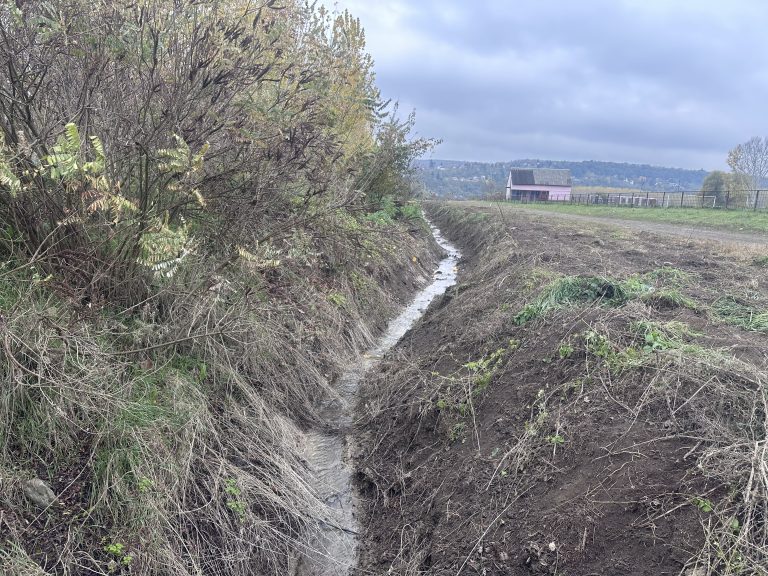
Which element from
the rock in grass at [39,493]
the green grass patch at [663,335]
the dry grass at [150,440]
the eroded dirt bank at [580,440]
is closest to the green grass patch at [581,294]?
the eroded dirt bank at [580,440]

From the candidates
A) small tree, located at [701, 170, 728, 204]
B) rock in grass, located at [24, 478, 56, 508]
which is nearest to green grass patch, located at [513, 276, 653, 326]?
rock in grass, located at [24, 478, 56, 508]

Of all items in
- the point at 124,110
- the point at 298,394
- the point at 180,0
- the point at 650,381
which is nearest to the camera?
the point at 650,381

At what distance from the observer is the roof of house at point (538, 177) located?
7413cm

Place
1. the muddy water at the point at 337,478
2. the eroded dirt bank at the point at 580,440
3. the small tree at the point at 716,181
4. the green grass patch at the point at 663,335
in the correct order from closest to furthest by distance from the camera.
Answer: the eroded dirt bank at the point at 580,440 → the muddy water at the point at 337,478 → the green grass patch at the point at 663,335 → the small tree at the point at 716,181

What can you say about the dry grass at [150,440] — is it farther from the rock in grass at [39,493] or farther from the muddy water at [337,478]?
the muddy water at [337,478]

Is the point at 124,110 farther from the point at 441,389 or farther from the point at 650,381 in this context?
the point at 650,381

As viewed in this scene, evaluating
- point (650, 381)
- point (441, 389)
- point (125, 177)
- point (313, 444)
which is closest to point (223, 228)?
point (125, 177)

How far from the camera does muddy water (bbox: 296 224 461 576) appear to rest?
4.12 meters

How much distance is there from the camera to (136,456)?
3.46 m

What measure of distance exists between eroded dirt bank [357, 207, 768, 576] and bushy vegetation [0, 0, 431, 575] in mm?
1016

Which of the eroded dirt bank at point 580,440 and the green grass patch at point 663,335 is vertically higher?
the green grass patch at point 663,335

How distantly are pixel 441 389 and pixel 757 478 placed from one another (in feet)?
10.2

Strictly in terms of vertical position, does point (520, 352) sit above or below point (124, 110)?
below

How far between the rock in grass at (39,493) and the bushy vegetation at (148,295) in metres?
0.04
